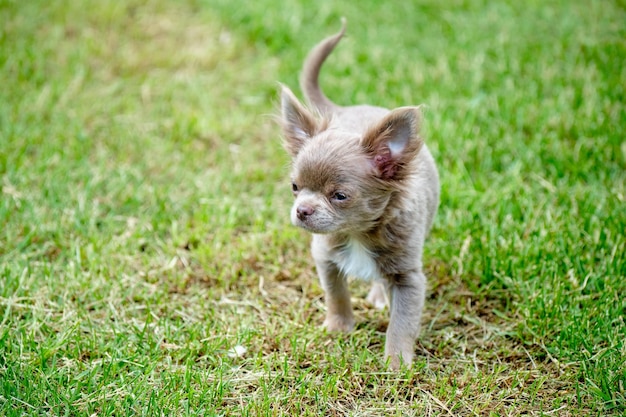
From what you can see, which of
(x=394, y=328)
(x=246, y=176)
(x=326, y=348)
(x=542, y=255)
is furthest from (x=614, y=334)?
(x=246, y=176)

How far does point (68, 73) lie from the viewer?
20.7 ft

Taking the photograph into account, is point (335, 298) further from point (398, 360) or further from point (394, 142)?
point (394, 142)

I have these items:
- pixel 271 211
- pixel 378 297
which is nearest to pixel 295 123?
pixel 378 297

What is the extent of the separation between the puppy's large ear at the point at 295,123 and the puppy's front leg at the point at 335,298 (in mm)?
629

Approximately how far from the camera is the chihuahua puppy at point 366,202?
3316 mm

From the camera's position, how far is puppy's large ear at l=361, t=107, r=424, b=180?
3.29m

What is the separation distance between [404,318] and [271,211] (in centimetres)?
156

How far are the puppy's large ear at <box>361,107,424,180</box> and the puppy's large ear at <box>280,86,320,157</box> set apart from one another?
34 cm

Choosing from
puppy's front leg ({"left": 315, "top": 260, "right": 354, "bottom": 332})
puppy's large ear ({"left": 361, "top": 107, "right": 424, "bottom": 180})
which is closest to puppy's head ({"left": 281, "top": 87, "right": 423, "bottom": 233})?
puppy's large ear ({"left": 361, "top": 107, "right": 424, "bottom": 180})

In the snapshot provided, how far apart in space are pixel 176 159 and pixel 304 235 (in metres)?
1.37

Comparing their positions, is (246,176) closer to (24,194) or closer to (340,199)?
(24,194)

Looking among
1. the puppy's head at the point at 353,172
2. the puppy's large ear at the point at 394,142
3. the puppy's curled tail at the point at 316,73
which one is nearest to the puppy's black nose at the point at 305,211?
the puppy's head at the point at 353,172

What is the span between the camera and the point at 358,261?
3613 mm

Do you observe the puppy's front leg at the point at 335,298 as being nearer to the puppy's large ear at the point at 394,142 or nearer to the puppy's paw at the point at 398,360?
the puppy's paw at the point at 398,360
